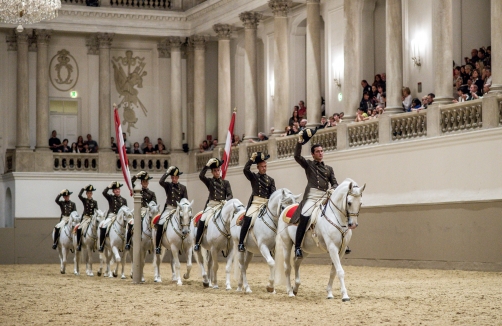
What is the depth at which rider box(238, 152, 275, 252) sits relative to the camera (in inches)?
578

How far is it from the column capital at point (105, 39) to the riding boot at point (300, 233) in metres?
22.3

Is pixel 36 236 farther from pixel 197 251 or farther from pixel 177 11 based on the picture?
pixel 197 251

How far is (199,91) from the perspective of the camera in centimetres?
3438

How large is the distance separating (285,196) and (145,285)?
186 inches

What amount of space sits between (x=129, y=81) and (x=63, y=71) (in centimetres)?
269

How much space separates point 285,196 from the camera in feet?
46.4

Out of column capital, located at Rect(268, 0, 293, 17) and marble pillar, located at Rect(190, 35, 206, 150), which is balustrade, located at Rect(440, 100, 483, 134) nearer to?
column capital, located at Rect(268, 0, 293, 17)

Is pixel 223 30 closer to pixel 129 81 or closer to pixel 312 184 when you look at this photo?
pixel 129 81

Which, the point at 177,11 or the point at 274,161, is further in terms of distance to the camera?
the point at 177,11

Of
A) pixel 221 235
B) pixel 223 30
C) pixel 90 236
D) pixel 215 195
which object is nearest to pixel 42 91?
pixel 223 30

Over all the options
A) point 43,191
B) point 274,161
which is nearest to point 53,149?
point 43,191

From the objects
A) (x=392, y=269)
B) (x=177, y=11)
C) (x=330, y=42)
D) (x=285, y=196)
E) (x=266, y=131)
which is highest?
(x=177, y=11)

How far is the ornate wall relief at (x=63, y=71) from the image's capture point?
34.9 meters

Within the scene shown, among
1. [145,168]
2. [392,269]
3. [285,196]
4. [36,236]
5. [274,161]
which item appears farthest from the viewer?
[145,168]
